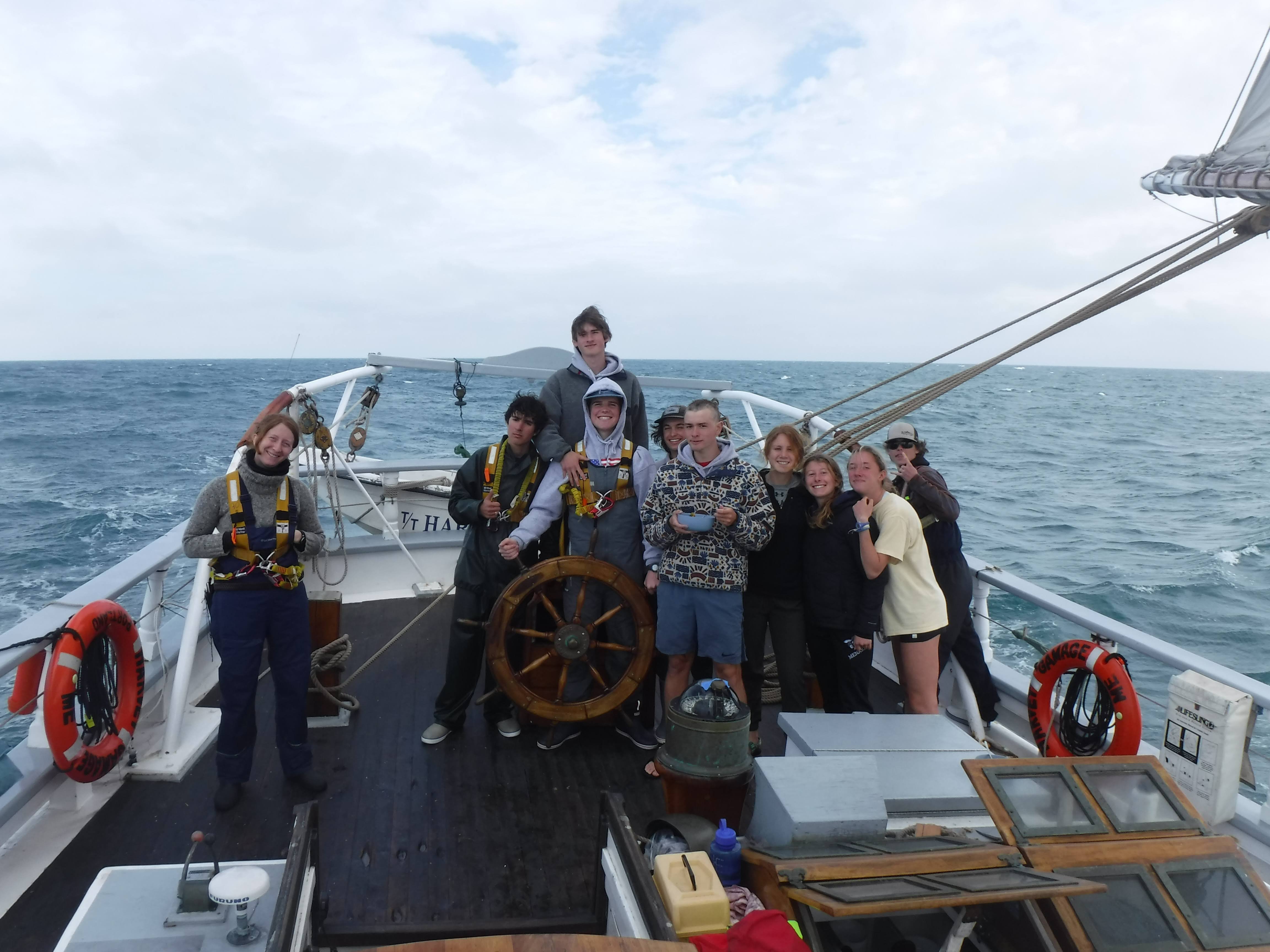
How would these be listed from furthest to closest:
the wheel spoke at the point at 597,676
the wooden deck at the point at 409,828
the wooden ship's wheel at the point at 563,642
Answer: the wheel spoke at the point at 597,676 → the wooden ship's wheel at the point at 563,642 → the wooden deck at the point at 409,828

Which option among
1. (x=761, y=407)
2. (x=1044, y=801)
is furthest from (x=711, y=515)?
(x=761, y=407)

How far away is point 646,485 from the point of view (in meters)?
3.30

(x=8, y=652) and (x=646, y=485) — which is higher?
(x=646, y=485)

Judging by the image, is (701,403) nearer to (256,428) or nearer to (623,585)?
(623,585)

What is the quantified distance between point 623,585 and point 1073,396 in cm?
5365

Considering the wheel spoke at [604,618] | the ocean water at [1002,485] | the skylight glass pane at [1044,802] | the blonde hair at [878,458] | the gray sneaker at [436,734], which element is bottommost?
the ocean water at [1002,485]

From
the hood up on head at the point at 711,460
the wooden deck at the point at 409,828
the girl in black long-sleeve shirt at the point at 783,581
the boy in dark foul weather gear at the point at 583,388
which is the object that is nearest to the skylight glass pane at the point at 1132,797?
the girl in black long-sleeve shirt at the point at 783,581

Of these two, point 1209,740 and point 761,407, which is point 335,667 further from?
point 1209,740

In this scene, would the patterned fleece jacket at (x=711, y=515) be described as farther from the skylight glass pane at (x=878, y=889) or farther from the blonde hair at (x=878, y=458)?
the skylight glass pane at (x=878, y=889)

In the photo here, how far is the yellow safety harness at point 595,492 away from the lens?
10.7 feet

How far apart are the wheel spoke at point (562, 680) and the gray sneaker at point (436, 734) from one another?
48 centimetres

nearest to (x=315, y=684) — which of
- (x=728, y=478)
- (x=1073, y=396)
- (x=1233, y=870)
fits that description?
(x=728, y=478)

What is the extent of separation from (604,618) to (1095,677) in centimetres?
183

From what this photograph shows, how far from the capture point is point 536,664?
3.29 metres
